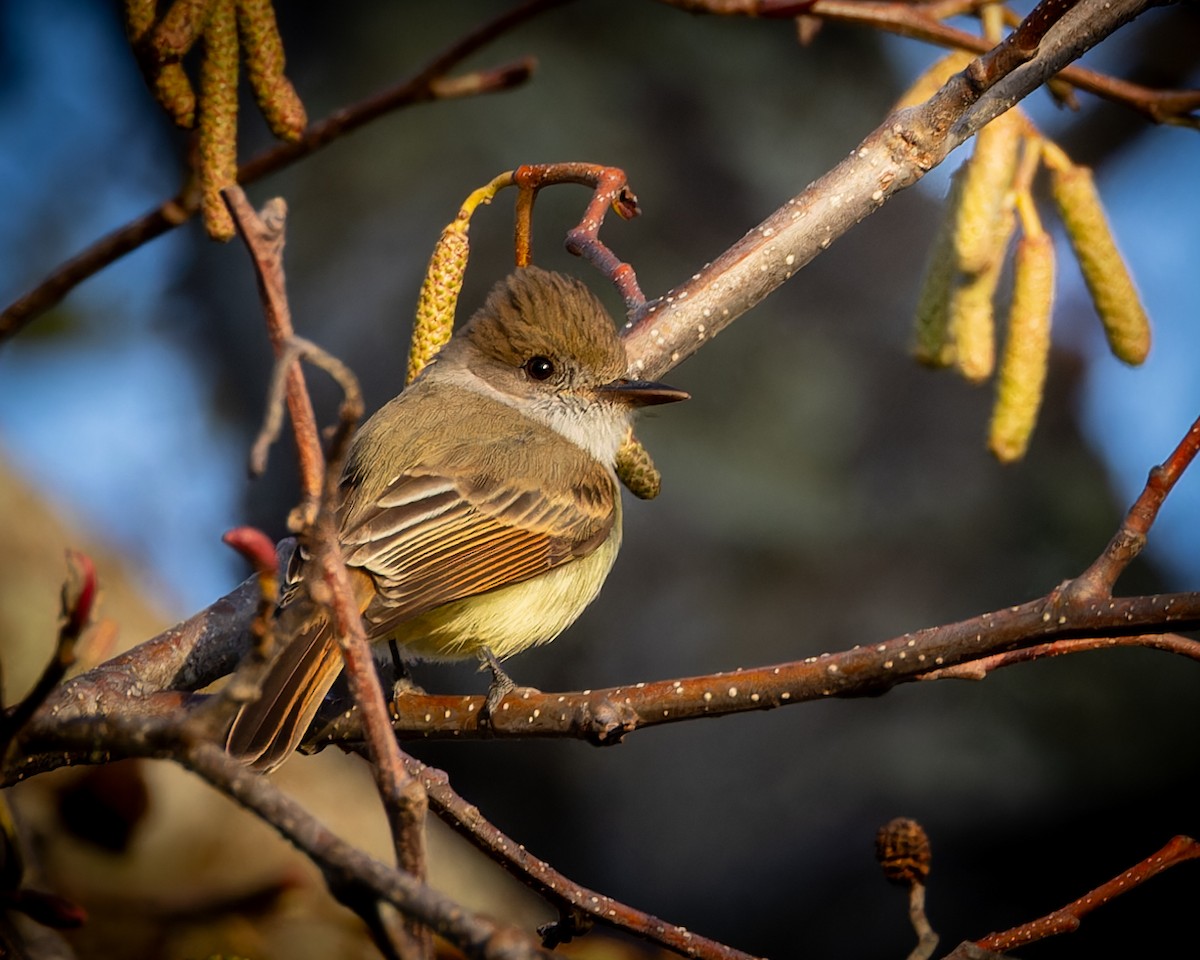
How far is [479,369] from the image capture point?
4133mm

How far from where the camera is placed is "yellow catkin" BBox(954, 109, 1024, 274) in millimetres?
3107

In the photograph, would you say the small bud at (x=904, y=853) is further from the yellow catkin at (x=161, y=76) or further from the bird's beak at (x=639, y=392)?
the yellow catkin at (x=161, y=76)

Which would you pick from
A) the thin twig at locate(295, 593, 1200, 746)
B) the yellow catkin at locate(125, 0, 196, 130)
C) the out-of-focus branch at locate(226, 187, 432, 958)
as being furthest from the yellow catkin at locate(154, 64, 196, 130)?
the out-of-focus branch at locate(226, 187, 432, 958)

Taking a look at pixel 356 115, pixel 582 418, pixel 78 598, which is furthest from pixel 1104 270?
pixel 78 598

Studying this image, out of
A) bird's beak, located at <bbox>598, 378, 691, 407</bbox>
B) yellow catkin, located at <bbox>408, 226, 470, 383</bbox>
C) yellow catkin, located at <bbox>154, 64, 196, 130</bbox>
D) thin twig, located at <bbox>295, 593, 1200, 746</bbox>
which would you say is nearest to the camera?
thin twig, located at <bbox>295, 593, 1200, 746</bbox>

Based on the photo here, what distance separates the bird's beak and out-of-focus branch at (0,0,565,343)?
970 millimetres

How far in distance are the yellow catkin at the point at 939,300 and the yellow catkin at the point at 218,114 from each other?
163 centimetres

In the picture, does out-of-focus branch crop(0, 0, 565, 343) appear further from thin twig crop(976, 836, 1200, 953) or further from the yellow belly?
thin twig crop(976, 836, 1200, 953)

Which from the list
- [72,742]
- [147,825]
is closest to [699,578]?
[147,825]

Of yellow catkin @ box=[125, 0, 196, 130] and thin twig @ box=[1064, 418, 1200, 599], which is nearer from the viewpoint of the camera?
Answer: thin twig @ box=[1064, 418, 1200, 599]

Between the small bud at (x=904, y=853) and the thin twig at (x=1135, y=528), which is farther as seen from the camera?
the small bud at (x=904, y=853)

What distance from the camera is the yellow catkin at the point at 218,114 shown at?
2.59 metres

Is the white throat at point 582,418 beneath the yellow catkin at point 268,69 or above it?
beneath

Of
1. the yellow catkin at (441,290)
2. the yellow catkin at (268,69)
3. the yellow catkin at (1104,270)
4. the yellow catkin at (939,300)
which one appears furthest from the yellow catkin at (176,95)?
the yellow catkin at (1104,270)
